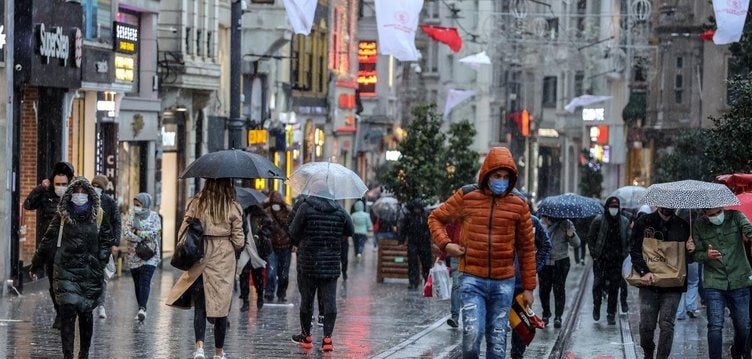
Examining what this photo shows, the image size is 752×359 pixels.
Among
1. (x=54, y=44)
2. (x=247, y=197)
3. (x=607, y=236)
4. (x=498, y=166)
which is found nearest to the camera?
(x=498, y=166)

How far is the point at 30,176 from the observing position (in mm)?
28547

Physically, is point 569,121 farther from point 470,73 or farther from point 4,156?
point 4,156

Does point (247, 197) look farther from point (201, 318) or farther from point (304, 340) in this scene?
point (201, 318)

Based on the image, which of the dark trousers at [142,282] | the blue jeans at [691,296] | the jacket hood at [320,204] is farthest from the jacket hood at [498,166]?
the blue jeans at [691,296]

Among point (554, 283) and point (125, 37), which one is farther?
point (125, 37)

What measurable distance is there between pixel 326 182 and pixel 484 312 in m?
5.09

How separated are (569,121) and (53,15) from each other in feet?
236

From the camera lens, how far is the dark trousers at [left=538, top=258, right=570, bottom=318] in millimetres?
22047

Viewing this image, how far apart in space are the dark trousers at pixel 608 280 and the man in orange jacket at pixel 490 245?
9.46 meters

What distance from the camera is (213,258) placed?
15734mm

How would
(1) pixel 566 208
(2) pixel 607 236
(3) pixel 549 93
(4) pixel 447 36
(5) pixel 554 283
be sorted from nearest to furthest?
1. (1) pixel 566 208
2. (5) pixel 554 283
3. (2) pixel 607 236
4. (4) pixel 447 36
5. (3) pixel 549 93

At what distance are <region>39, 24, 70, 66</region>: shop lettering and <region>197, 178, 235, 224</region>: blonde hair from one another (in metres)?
11.5

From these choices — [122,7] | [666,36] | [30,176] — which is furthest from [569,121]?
[30,176]

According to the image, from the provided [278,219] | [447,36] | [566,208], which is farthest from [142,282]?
[447,36]
